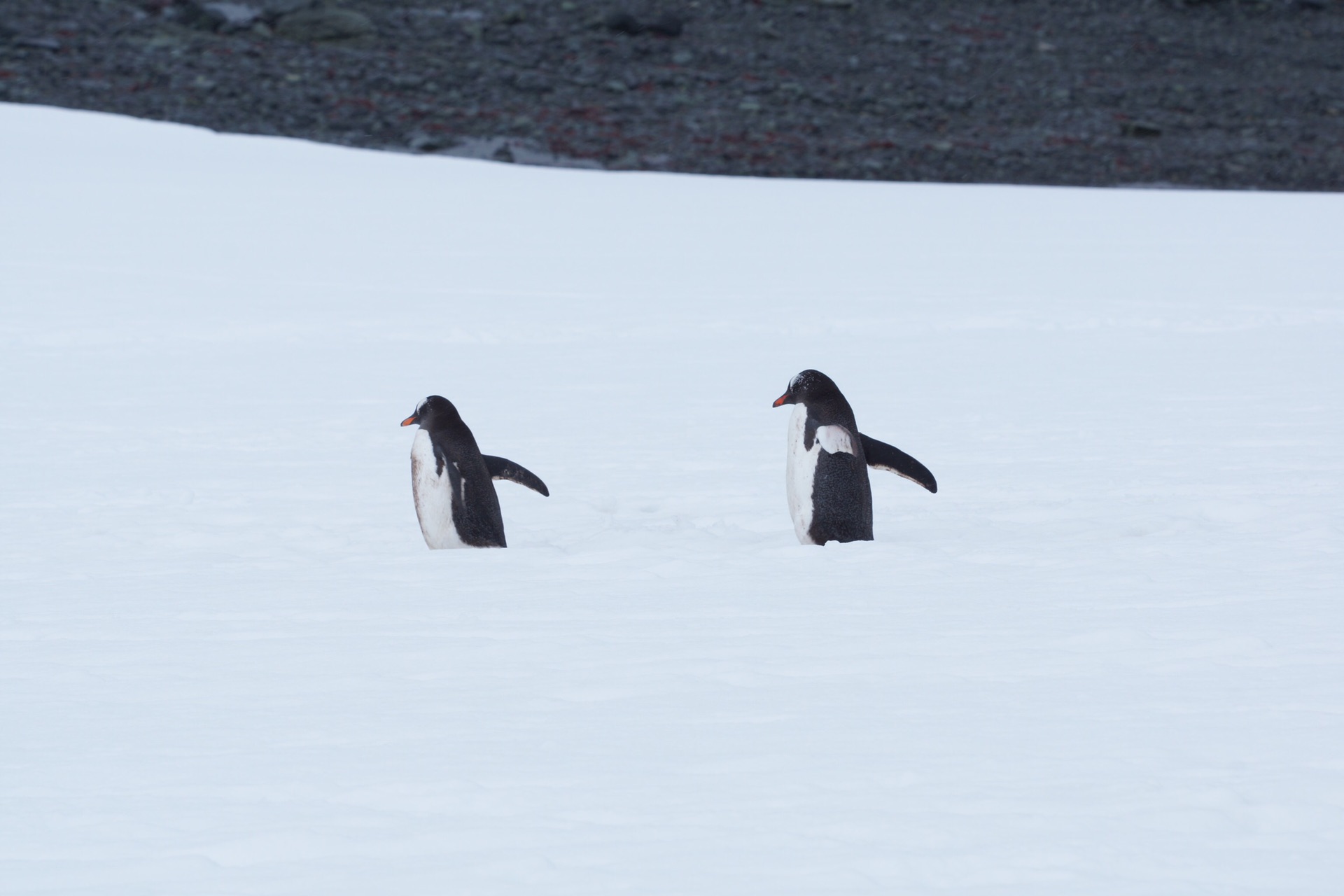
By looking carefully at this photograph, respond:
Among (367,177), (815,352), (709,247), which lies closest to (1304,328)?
(815,352)

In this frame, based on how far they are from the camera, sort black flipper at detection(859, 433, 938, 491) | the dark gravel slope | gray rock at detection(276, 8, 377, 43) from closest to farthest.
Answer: black flipper at detection(859, 433, 938, 491), the dark gravel slope, gray rock at detection(276, 8, 377, 43)

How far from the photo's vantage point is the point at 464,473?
4.98m

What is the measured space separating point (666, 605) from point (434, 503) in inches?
50.8

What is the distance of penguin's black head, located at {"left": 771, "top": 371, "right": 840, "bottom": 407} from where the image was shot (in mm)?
4957

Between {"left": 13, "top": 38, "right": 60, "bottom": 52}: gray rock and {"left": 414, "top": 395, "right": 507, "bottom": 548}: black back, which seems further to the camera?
{"left": 13, "top": 38, "right": 60, "bottom": 52}: gray rock

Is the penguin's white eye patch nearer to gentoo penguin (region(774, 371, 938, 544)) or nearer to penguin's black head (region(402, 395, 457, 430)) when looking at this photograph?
gentoo penguin (region(774, 371, 938, 544))

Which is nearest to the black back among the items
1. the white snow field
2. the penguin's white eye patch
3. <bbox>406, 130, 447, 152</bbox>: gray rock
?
the white snow field

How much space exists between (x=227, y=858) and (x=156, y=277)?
34.2 feet

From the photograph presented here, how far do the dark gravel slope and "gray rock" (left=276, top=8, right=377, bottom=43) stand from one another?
42 millimetres

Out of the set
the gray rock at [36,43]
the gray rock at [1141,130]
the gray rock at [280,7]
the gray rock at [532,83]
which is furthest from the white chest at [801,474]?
the gray rock at [280,7]

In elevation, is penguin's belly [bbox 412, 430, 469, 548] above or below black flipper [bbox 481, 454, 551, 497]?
below

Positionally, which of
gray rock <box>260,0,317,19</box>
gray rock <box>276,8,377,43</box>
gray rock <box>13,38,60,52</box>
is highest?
gray rock <box>260,0,317,19</box>

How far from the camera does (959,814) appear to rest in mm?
2510

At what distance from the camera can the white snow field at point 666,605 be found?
2.44m
